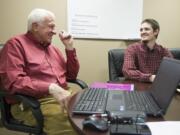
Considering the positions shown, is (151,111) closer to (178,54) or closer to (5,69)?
(5,69)

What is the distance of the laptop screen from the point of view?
1.24 meters

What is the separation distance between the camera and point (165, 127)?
1.08 m

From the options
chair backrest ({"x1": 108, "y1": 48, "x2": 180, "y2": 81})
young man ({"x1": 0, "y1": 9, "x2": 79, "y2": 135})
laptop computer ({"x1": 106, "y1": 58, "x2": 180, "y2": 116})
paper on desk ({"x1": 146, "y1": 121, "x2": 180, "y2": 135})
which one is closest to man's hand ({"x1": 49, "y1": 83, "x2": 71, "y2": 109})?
young man ({"x1": 0, "y1": 9, "x2": 79, "y2": 135})

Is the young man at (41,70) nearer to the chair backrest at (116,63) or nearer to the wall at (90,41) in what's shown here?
the chair backrest at (116,63)

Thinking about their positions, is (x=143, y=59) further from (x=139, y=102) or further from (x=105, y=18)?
(x=139, y=102)

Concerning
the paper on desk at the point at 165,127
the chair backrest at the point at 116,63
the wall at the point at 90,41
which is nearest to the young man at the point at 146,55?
the chair backrest at the point at 116,63

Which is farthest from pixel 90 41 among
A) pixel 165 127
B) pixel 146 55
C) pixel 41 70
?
pixel 165 127

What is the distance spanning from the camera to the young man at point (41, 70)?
1.87 metres

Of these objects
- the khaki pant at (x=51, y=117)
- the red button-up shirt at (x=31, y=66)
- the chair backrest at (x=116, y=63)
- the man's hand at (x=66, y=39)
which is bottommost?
the khaki pant at (x=51, y=117)

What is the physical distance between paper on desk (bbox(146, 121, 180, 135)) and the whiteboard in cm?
229

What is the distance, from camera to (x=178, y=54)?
3230mm

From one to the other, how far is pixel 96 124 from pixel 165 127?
0.89 ft

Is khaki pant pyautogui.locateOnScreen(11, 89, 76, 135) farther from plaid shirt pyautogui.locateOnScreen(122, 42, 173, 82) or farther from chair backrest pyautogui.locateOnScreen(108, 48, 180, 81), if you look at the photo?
chair backrest pyautogui.locateOnScreen(108, 48, 180, 81)

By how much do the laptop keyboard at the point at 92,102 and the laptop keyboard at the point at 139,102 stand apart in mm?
123
